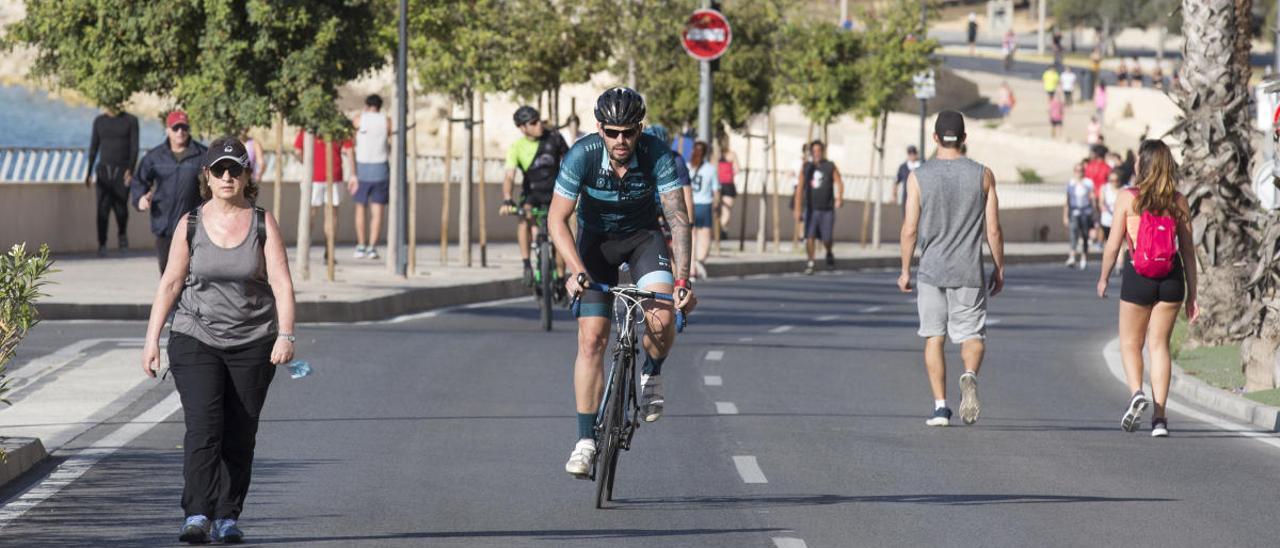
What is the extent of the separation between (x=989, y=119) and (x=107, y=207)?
49677mm

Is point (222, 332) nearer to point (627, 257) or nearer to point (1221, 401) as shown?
point (627, 257)

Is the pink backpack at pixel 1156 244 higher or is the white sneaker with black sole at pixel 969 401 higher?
the pink backpack at pixel 1156 244

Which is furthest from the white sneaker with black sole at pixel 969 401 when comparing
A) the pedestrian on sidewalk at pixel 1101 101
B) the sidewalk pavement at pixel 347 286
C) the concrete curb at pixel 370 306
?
the pedestrian on sidewalk at pixel 1101 101

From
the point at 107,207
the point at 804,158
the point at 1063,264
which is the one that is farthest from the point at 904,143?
the point at 107,207

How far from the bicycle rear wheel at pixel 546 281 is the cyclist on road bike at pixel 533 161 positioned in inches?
35.1

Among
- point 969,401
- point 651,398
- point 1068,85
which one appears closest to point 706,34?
point 969,401

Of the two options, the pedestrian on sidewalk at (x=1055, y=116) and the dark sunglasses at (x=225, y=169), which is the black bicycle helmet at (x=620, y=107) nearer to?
the dark sunglasses at (x=225, y=169)

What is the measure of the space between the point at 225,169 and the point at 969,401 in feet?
17.4

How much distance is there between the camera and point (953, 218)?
43.2 feet

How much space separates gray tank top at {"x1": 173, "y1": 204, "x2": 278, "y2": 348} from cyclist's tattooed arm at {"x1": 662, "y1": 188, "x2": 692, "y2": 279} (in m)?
1.90

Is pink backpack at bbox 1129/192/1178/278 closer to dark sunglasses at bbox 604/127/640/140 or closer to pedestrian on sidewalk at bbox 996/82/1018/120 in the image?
dark sunglasses at bbox 604/127/640/140

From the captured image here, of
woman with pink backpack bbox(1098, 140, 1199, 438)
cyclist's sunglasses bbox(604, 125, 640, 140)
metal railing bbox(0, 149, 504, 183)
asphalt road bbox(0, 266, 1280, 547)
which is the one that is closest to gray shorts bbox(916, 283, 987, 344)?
asphalt road bbox(0, 266, 1280, 547)

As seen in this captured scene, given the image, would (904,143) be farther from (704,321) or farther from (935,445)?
(935,445)

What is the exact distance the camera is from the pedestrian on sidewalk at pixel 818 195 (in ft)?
106
